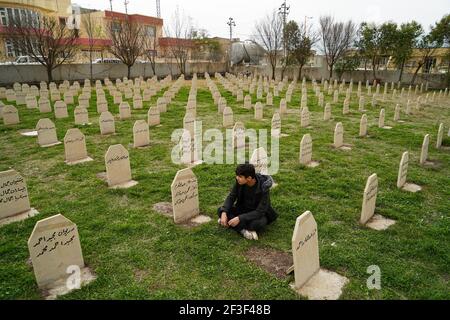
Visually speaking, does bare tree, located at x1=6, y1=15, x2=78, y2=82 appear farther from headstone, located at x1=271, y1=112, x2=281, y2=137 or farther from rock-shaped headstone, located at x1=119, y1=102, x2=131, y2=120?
headstone, located at x1=271, y1=112, x2=281, y2=137

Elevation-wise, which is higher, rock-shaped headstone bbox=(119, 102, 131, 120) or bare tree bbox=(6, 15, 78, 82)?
bare tree bbox=(6, 15, 78, 82)

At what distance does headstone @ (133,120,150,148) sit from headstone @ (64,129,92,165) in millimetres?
1286

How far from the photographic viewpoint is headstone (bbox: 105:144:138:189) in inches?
218

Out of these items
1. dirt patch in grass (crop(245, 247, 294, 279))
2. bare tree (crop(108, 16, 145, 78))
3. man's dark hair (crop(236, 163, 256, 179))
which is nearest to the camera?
dirt patch in grass (crop(245, 247, 294, 279))

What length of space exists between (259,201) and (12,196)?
328cm

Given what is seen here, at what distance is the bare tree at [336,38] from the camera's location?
29.5 metres

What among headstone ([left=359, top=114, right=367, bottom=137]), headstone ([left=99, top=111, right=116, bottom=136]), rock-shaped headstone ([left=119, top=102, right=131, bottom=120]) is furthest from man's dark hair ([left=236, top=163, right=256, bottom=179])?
rock-shaped headstone ([left=119, top=102, right=131, bottom=120])

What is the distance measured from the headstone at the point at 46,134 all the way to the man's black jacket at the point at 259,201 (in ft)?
19.0

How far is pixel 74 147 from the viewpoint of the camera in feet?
22.7

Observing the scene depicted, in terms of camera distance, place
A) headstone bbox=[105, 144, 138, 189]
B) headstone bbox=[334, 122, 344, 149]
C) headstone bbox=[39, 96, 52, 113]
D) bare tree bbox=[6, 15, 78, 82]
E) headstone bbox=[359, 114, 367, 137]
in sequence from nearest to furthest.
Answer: headstone bbox=[105, 144, 138, 189], headstone bbox=[334, 122, 344, 149], headstone bbox=[359, 114, 367, 137], headstone bbox=[39, 96, 52, 113], bare tree bbox=[6, 15, 78, 82]

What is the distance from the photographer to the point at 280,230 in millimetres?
4312

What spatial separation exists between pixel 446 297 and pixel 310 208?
2071 mm
